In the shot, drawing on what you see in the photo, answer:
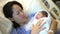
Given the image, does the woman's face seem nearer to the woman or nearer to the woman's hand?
the woman

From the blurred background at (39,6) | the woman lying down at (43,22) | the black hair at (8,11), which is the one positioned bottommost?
the black hair at (8,11)

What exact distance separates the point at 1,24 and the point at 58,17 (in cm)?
65

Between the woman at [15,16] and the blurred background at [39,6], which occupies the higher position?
the blurred background at [39,6]

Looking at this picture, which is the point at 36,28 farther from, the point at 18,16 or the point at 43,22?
the point at 18,16

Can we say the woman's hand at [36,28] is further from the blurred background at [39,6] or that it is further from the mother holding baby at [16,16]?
the blurred background at [39,6]

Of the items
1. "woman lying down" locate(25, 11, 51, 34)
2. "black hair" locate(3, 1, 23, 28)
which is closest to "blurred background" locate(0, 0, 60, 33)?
"black hair" locate(3, 1, 23, 28)

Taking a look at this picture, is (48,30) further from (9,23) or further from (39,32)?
(9,23)

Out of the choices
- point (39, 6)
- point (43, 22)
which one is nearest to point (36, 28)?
point (43, 22)

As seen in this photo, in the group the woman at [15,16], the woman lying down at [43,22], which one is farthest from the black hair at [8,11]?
the woman lying down at [43,22]

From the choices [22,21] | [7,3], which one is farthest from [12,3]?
[22,21]

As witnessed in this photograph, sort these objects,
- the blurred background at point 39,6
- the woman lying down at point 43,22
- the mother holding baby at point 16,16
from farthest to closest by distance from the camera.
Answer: the blurred background at point 39,6
the mother holding baby at point 16,16
the woman lying down at point 43,22

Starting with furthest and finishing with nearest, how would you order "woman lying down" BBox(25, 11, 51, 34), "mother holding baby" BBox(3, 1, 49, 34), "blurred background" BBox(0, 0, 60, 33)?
"blurred background" BBox(0, 0, 60, 33) → "mother holding baby" BBox(3, 1, 49, 34) → "woman lying down" BBox(25, 11, 51, 34)

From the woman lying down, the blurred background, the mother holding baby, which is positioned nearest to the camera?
the woman lying down

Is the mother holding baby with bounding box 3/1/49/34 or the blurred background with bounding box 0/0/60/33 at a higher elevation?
the blurred background with bounding box 0/0/60/33
